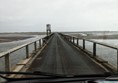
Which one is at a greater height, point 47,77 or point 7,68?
point 47,77

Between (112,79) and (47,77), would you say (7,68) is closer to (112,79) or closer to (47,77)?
(47,77)

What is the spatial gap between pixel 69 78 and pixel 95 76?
16.5 inches

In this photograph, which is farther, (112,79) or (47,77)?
(47,77)

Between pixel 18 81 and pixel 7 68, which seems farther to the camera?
pixel 7 68

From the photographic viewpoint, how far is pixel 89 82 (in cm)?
351

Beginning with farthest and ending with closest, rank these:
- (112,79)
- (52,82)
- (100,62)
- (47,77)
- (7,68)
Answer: (100,62) < (7,68) < (47,77) < (52,82) < (112,79)

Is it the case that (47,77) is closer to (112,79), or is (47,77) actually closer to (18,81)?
(18,81)

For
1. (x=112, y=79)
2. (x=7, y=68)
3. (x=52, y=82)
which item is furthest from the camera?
(x=7, y=68)

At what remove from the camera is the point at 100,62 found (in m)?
13.9

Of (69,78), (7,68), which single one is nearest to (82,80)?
(69,78)

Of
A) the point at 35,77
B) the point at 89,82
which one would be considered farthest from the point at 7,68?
the point at 89,82

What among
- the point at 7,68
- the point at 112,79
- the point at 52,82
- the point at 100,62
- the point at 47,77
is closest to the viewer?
the point at 112,79

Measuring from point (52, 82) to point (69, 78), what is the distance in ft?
0.88

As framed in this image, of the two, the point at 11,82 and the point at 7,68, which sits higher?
the point at 11,82
